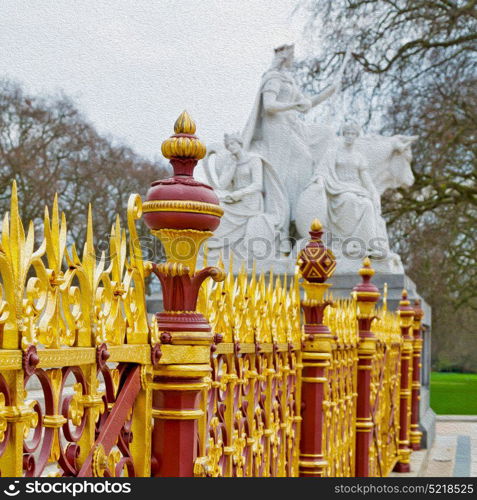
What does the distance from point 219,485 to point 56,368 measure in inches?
22.7

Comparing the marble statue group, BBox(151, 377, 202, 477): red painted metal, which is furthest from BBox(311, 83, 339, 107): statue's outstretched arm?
BBox(151, 377, 202, 477): red painted metal

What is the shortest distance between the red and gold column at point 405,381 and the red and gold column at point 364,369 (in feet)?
11.0

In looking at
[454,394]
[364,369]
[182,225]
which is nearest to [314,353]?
[364,369]

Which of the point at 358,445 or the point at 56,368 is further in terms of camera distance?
the point at 358,445

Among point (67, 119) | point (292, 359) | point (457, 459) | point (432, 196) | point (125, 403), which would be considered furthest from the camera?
point (432, 196)

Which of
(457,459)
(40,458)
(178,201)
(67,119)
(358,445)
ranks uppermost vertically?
(67,119)

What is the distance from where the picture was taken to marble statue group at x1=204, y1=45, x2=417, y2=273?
13.0 metres

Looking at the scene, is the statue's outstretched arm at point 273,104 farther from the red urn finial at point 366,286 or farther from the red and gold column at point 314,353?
the red and gold column at point 314,353

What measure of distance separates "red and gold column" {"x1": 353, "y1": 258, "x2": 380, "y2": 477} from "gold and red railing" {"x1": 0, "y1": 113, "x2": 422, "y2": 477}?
1.81 meters

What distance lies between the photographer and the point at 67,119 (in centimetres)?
1891

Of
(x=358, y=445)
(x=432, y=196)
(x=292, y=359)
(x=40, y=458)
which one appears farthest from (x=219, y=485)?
(x=432, y=196)

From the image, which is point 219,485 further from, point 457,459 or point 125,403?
point 457,459

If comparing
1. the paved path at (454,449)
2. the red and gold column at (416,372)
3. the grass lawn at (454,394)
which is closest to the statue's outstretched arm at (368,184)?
the red and gold column at (416,372)

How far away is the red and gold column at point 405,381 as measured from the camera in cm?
905
